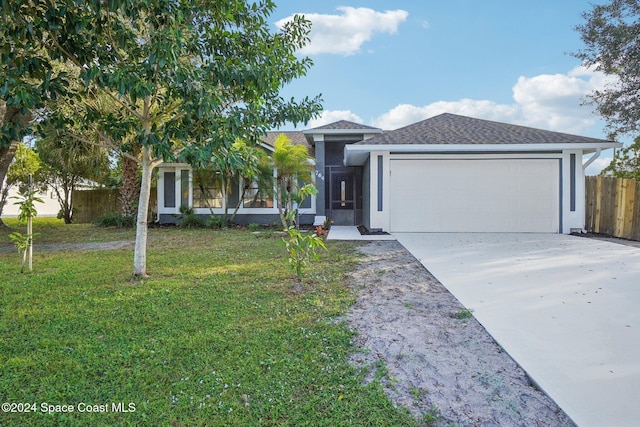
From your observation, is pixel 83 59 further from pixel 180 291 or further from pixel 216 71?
pixel 180 291

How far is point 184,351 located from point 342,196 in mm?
12776

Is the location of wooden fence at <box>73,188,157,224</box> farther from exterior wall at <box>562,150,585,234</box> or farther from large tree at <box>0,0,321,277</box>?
exterior wall at <box>562,150,585,234</box>

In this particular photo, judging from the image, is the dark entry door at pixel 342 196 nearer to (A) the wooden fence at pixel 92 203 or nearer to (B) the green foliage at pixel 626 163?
(B) the green foliage at pixel 626 163

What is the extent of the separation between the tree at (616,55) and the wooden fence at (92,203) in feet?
73.0

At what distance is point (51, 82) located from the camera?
4156 millimetres

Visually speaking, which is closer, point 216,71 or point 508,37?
point 216,71

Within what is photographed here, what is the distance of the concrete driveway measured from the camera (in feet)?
8.10

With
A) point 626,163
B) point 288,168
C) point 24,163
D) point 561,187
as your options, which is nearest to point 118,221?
point 24,163

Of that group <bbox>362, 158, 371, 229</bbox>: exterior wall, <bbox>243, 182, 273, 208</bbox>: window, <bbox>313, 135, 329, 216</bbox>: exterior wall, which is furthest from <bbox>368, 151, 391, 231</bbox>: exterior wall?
<bbox>243, 182, 273, 208</bbox>: window

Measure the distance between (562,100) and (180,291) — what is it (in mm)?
15207

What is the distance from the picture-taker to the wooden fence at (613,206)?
33.9 feet

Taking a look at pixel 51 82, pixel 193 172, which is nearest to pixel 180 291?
pixel 51 82

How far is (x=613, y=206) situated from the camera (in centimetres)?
1096

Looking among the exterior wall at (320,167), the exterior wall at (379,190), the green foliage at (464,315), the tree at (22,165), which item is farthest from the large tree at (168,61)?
the tree at (22,165)
